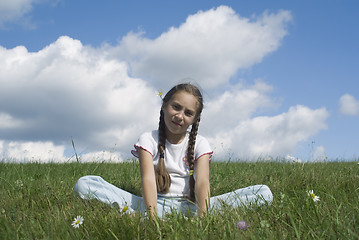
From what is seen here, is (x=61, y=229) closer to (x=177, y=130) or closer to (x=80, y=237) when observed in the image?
(x=80, y=237)

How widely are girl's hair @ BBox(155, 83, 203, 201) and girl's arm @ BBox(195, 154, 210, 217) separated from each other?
0.12 m

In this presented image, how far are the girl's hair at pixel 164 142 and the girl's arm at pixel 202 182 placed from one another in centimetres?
12

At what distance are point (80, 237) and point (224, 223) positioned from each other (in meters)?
1.10

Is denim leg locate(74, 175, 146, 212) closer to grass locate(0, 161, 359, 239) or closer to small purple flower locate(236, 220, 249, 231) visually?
grass locate(0, 161, 359, 239)

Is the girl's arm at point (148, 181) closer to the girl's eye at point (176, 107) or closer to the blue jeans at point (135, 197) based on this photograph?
the blue jeans at point (135, 197)

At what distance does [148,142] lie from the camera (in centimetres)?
437

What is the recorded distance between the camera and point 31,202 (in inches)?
178

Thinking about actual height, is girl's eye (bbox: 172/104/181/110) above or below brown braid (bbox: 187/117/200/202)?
above

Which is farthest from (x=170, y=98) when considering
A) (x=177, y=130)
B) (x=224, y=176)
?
(x=224, y=176)

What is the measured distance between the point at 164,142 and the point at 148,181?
0.58 metres

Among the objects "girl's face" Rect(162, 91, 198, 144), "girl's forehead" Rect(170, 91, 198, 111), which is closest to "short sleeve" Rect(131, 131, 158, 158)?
"girl's face" Rect(162, 91, 198, 144)

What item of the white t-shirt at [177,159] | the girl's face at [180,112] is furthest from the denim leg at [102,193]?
the girl's face at [180,112]

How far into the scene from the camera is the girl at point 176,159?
4258 millimetres

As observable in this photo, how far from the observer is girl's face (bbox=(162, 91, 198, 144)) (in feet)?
13.9
